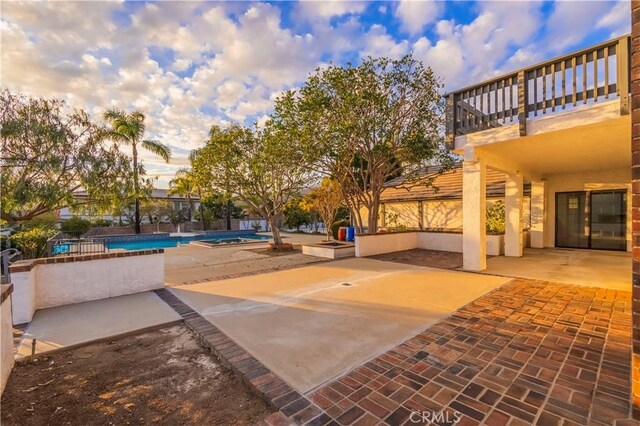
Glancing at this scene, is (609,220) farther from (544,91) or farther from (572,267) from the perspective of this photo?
(544,91)

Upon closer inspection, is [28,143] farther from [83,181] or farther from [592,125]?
[592,125]

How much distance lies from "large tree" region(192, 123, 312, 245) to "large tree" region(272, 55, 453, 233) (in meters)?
1.53

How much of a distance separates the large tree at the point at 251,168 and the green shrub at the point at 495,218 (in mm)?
8465

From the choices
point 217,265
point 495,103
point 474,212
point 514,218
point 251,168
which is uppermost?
point 495,103

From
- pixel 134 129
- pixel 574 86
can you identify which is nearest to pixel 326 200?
pixel 574 86

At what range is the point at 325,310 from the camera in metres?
5.10

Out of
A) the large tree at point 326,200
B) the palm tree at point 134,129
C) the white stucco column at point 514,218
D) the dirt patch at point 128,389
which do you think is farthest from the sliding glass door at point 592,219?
the palm tree at point 134,129

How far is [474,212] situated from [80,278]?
969 centimetres

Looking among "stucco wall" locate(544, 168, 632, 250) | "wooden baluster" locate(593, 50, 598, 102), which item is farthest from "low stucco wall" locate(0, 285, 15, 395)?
"stucco wall" locate(544, 168, 632, 250)

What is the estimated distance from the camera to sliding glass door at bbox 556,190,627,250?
1122 centimetres

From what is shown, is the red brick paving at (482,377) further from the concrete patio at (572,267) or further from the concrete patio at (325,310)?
the concrete patio at (572,267)

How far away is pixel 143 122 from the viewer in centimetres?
2094

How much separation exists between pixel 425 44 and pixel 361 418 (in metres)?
10.9

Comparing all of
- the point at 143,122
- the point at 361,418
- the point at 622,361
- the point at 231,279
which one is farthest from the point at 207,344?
the point at 143,122
